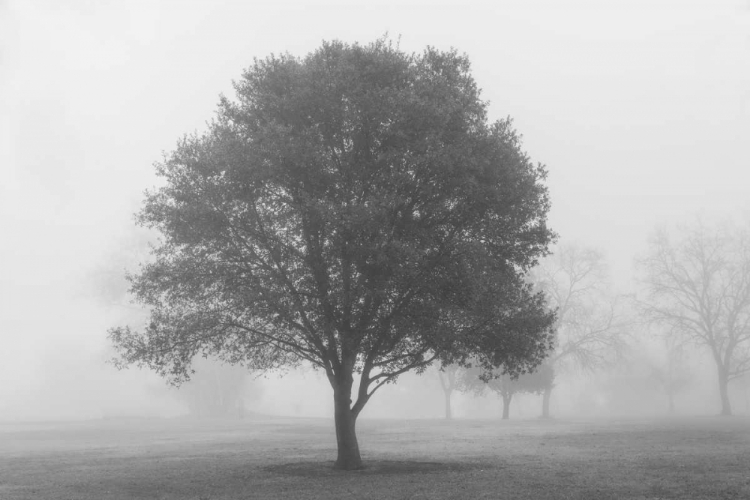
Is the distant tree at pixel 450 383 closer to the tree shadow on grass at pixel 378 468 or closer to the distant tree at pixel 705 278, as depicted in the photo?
the distant tree at pixel 705 278

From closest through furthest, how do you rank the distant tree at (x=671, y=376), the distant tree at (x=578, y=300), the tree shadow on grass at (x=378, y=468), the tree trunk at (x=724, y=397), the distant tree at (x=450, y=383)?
the tree shadow on grass at (x=378, y=468), the tree trunk at (x=724, y=397), the distant tree at (x=578, y=300), the distant tree at (x=450, y=383), the distant tree at (x=671, y=376)

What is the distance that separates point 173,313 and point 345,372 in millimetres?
8962

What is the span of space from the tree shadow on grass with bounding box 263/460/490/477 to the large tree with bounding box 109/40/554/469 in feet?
4.29

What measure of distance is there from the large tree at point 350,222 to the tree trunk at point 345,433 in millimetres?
66

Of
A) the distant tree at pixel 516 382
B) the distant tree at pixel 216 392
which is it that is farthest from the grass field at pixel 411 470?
the distant tree at pixel 216 392

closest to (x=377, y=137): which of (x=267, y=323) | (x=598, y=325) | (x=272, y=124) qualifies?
(x=272, y=124)

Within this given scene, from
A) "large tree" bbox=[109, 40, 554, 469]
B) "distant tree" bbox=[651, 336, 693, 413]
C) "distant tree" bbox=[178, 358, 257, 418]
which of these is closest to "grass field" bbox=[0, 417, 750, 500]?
"large tree" bbox=[109, 40, 554, 469]

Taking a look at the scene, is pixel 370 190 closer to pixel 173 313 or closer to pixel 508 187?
pixel 508 187

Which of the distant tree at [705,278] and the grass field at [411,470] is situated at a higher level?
the distant tree at [705,278]

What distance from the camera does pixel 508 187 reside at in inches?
1101

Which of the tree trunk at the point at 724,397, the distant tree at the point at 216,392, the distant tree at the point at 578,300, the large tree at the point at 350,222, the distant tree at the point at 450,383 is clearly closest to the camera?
the large tree at the point at 350,222

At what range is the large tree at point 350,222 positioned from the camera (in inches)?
1050

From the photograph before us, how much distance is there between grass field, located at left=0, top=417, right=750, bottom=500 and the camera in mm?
22031

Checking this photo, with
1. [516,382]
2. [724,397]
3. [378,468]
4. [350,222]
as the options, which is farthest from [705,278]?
[350,222]
